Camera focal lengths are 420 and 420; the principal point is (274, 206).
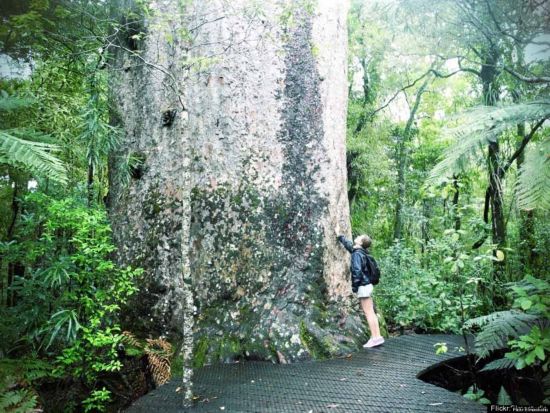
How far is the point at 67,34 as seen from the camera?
589 cm

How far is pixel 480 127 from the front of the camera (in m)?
2.72

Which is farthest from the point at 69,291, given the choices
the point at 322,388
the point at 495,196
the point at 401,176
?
the point at 401,176

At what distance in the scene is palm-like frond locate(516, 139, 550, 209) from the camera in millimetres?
2129

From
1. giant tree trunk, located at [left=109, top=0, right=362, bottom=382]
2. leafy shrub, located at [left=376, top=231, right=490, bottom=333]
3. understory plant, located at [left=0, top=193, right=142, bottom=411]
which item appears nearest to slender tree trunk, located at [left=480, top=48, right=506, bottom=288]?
leafy shrub, located at [left=376, top=231, right=490, bottom=333]

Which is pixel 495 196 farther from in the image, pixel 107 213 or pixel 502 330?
pixel 107 213

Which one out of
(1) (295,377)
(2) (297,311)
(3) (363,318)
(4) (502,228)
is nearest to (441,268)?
(4) (502,228)

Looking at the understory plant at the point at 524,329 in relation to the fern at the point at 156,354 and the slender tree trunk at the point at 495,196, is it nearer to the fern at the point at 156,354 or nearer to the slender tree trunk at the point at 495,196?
the fern at the point at 156,354

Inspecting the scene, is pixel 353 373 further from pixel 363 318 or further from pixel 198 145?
pixel 198 145

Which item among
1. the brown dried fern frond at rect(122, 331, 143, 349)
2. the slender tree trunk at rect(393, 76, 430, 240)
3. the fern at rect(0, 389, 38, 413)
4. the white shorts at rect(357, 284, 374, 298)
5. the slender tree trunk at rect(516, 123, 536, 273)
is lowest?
the fern at rect(0, 389, 38, 413)

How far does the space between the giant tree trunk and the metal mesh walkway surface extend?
35 cm

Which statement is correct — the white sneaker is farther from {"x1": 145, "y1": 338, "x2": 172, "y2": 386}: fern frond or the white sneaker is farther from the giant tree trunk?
{"x1": 145, "y1": 338, "x2": 172, "y2": 386}: fern frond

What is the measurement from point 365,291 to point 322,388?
1513 millimetres

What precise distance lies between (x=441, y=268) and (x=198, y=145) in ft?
17.1

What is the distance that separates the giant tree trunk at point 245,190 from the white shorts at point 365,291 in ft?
0.68
